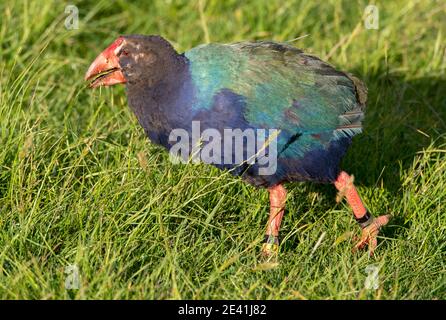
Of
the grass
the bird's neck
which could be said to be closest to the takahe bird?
the bird's neck

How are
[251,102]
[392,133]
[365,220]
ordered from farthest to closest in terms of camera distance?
[392,133] < [365,220] < [251,102]

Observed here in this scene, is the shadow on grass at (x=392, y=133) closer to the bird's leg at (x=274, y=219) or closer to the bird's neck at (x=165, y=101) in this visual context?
the bird's leg at (x=274, y=219)

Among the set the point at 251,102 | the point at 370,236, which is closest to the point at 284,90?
the point at 251,102

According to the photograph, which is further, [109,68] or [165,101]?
[109,68]

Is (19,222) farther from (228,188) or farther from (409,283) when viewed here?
(409,283)

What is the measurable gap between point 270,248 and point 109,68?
1031 mm

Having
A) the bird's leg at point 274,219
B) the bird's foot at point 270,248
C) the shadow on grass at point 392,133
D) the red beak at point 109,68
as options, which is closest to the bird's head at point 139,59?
the red beak at point 109,68

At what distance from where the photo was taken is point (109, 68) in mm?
3678

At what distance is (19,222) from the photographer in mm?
3422

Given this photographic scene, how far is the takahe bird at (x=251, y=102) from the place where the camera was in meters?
3.49

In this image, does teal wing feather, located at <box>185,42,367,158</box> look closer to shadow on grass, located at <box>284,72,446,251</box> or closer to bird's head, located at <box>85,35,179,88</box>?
bird's head, located at <box>85,35,179,88</box>

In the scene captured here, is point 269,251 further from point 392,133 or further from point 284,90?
point 392,133
